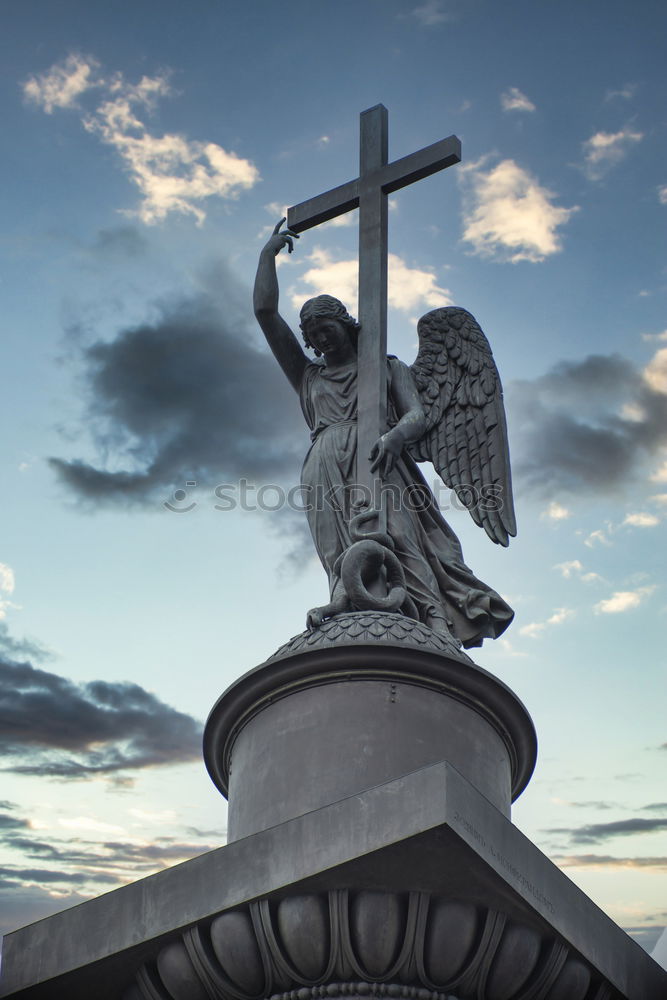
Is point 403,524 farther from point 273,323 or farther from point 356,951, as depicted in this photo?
point 356,951

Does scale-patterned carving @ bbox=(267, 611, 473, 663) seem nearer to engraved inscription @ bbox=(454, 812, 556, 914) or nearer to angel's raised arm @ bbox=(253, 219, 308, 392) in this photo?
engraved inscription @ bbox=(454, 812, 556, 914)

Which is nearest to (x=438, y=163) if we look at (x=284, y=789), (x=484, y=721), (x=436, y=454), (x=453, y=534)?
(x=436, y=454)

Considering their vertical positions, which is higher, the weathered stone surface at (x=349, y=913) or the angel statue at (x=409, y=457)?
the angel statue at (x=409, y=457)

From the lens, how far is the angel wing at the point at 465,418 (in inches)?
481

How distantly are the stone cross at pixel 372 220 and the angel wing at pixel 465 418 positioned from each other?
658 mm

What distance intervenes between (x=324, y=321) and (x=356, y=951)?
21.4ft

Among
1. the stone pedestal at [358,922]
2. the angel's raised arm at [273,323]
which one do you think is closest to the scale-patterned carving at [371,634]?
the stone pedestal at [358,922]

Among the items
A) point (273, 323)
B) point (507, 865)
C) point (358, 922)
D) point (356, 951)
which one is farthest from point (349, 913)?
point (273, 323)

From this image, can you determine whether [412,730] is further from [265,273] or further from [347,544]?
[265,273]

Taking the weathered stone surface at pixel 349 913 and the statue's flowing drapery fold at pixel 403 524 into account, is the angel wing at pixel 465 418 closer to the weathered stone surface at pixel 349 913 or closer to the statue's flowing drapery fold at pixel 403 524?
the statue's flowing drapery fold at pixel 403 524

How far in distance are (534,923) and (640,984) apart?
1.32m

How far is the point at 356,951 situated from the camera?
753cm

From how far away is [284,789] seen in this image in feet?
29.4

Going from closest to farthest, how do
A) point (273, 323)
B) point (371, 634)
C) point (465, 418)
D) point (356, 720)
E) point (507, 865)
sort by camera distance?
point (507, 865) → point (356, 720) → point (371, 634) → point (465, 418) → point (273, 323)
